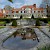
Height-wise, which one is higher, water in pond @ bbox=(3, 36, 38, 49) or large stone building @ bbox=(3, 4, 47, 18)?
large stone building @ bbox=(3, 4, 47, 18)

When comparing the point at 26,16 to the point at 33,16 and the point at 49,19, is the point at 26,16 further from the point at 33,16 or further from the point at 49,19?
the point at 49,19

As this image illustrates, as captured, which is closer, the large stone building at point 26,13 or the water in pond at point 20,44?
the water in pond at point 20,44

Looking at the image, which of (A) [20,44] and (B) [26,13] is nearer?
(A) [20,44]

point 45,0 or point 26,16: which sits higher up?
point 45,0

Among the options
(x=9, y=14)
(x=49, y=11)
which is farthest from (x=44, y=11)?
(x=9, y=14)

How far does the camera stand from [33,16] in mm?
12914

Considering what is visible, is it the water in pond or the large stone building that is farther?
the large stone building

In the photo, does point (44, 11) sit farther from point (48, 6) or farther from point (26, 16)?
point (26, 16)

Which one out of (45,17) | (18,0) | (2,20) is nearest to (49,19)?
(45,17)

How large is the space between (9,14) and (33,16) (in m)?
1.81

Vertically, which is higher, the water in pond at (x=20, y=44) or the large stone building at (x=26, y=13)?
the large stone building at (x=26, y=13)

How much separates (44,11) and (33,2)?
42.5 inches

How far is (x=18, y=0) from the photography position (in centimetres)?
1337

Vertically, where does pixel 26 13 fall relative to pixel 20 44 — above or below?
above
